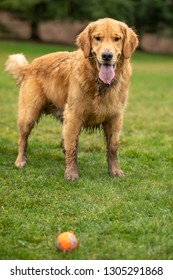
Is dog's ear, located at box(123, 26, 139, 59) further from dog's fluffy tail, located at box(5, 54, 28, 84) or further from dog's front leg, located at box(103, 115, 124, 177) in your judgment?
dog's fluffy tail, located at box(5, 54, 28, 84)

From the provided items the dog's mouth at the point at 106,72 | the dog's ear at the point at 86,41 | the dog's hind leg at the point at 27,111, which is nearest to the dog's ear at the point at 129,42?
the dog's mouth at the point at 106,72

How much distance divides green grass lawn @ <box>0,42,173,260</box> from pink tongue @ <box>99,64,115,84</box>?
1.24 meters

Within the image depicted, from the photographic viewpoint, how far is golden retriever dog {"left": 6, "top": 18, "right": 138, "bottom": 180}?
603 centimetres

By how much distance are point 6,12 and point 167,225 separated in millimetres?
39573

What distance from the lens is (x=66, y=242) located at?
4.20 m

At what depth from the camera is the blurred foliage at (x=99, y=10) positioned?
39.8 meters

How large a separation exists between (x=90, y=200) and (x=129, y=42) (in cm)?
198

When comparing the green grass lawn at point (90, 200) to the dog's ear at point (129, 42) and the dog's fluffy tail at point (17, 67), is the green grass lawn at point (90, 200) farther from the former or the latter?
the dog's ear at point (129, 42)

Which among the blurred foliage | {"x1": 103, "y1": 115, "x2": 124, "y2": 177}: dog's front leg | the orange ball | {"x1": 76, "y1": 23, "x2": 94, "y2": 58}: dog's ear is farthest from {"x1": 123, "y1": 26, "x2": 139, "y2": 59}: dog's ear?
the blurred foliage

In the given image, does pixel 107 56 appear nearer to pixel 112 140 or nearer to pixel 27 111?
pixel 112 140

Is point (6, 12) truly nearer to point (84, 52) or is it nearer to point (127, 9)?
point (127, 9)

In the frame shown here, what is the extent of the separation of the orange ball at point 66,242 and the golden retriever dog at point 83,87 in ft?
6.92
